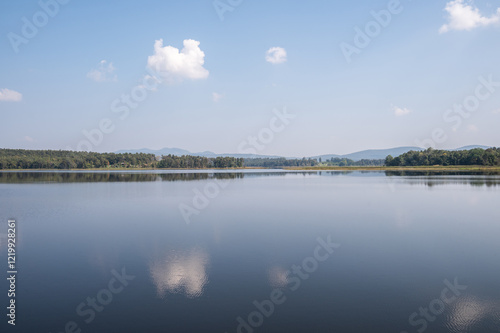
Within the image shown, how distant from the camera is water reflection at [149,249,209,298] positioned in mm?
7920

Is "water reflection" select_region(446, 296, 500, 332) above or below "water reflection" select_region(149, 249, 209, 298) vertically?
below

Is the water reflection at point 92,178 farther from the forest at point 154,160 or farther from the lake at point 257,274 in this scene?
the forest at point 154,160

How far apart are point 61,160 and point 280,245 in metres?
146

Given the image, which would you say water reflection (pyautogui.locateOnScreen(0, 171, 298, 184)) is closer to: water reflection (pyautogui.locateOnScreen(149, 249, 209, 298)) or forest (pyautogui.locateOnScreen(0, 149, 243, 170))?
water reflection (pyautogui.locateOnScreen(149, 249, 209, 298))

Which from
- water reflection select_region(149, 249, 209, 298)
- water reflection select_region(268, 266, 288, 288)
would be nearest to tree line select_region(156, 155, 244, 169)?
water reflection select_region(149, 249, 209, 298)

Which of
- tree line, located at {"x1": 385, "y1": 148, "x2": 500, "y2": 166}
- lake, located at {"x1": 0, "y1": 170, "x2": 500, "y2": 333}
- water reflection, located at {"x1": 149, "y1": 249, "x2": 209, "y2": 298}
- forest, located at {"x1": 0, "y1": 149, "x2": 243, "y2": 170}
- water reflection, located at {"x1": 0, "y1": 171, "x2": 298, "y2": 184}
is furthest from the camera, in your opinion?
forest, located at {"x1": 0, "y1": 149, "x2": 243, "y2": 170}

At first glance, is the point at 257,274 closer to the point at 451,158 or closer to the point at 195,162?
the point at 451,158
